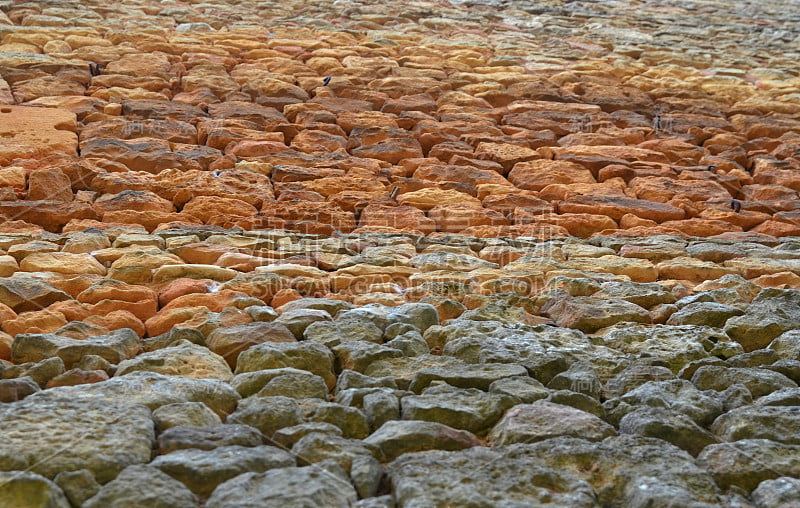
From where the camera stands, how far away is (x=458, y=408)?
2053mm

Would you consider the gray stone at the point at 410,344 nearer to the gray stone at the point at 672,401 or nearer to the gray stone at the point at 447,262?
the gray stone at the point at 672,401

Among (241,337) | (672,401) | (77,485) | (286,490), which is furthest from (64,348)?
(672,401)

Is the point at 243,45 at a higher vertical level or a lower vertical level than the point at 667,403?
higher

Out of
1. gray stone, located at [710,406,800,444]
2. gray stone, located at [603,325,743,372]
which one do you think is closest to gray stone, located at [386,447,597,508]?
gray stone, located at [710,406,800,444]

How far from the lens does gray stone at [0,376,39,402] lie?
1.98 m

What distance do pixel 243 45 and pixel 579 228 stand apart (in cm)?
267

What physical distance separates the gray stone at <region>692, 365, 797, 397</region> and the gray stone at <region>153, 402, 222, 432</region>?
1227mm

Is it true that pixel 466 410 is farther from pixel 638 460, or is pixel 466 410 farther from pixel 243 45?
pixel 243 45

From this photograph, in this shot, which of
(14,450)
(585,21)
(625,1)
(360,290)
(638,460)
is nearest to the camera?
(14,450)

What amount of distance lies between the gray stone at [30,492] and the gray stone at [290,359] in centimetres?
70

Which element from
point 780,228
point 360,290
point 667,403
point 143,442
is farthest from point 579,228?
point 143,442

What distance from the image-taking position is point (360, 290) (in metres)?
2.89

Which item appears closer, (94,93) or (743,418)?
(743,418)

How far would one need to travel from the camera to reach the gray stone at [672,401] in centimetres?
211
